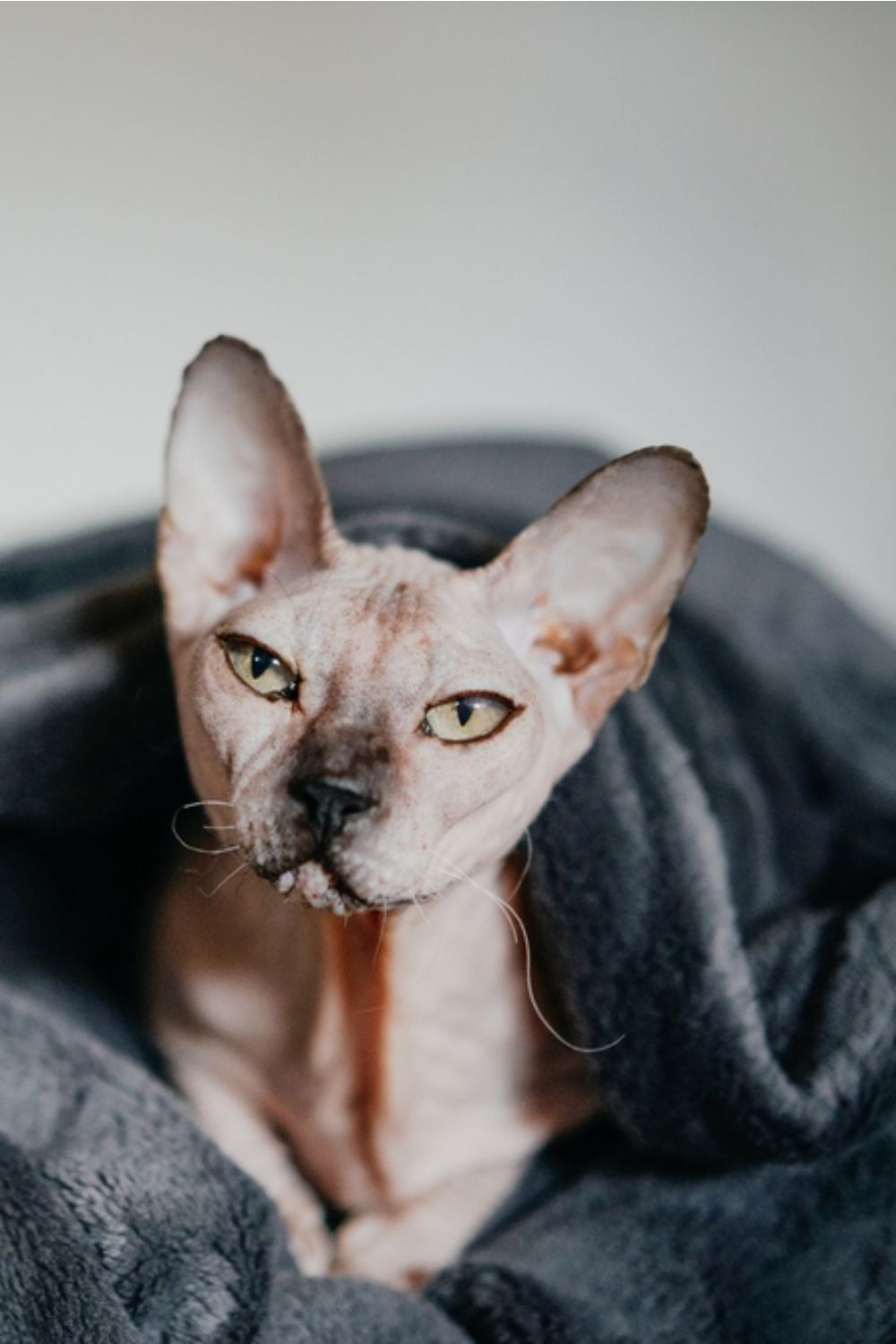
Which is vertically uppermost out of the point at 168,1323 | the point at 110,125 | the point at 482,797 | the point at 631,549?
the point at 110,125

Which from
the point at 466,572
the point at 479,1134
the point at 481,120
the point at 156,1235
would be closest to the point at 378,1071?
the point at 479,1134

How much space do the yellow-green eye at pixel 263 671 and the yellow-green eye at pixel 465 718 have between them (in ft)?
0.29

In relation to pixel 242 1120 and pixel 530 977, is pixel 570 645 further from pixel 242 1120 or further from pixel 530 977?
pixel 242 1120

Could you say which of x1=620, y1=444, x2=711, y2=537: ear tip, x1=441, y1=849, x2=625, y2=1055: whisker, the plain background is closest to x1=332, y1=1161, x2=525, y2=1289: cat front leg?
x1=441, y1=849, x2=625, y2=1055: whisker

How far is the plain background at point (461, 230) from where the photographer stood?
4.31 ft

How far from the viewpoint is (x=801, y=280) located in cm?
171

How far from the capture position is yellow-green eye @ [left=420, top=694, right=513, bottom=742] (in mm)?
748

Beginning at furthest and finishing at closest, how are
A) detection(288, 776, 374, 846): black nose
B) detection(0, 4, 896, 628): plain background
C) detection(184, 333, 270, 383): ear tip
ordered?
detection(0, 4, 896, 628): plain background < detection(184, 333, 270, 383): ear tip < detection(288, 776, 374, 846): black nose

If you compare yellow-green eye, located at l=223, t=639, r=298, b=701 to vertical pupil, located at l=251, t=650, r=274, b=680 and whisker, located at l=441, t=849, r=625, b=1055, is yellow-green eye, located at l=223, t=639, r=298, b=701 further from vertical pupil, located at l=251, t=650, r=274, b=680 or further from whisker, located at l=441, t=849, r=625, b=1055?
whisker, located at l=441, t=849, r=625, b=1055

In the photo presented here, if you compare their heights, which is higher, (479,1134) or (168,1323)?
(168,1323)

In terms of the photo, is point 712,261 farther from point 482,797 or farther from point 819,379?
point 482,797

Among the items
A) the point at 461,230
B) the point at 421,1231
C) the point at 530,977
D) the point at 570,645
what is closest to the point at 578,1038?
the point at 530,977

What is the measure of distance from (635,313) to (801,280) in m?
0.24

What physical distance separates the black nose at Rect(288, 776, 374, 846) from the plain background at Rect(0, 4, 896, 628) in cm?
88
